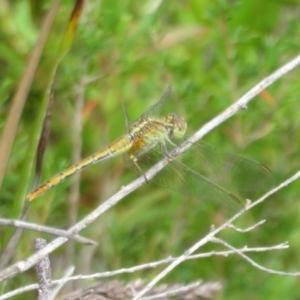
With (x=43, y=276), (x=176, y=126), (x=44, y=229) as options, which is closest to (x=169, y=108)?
(x=176, y=126)

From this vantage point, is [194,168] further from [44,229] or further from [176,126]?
[44,229]

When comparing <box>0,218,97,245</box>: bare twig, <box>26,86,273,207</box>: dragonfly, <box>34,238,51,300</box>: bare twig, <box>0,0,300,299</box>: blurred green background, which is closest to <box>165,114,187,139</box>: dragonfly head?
<box>26,86,273,207</box>: dragonfly

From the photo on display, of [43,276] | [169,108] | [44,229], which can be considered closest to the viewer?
[44,229]

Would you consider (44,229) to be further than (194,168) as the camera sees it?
No

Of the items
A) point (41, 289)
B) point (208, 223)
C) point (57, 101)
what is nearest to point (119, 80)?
point (57, 101)

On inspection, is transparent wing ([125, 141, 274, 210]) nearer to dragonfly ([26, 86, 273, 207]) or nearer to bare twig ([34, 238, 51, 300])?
dragonfly ([26, 86, 273, 207])
